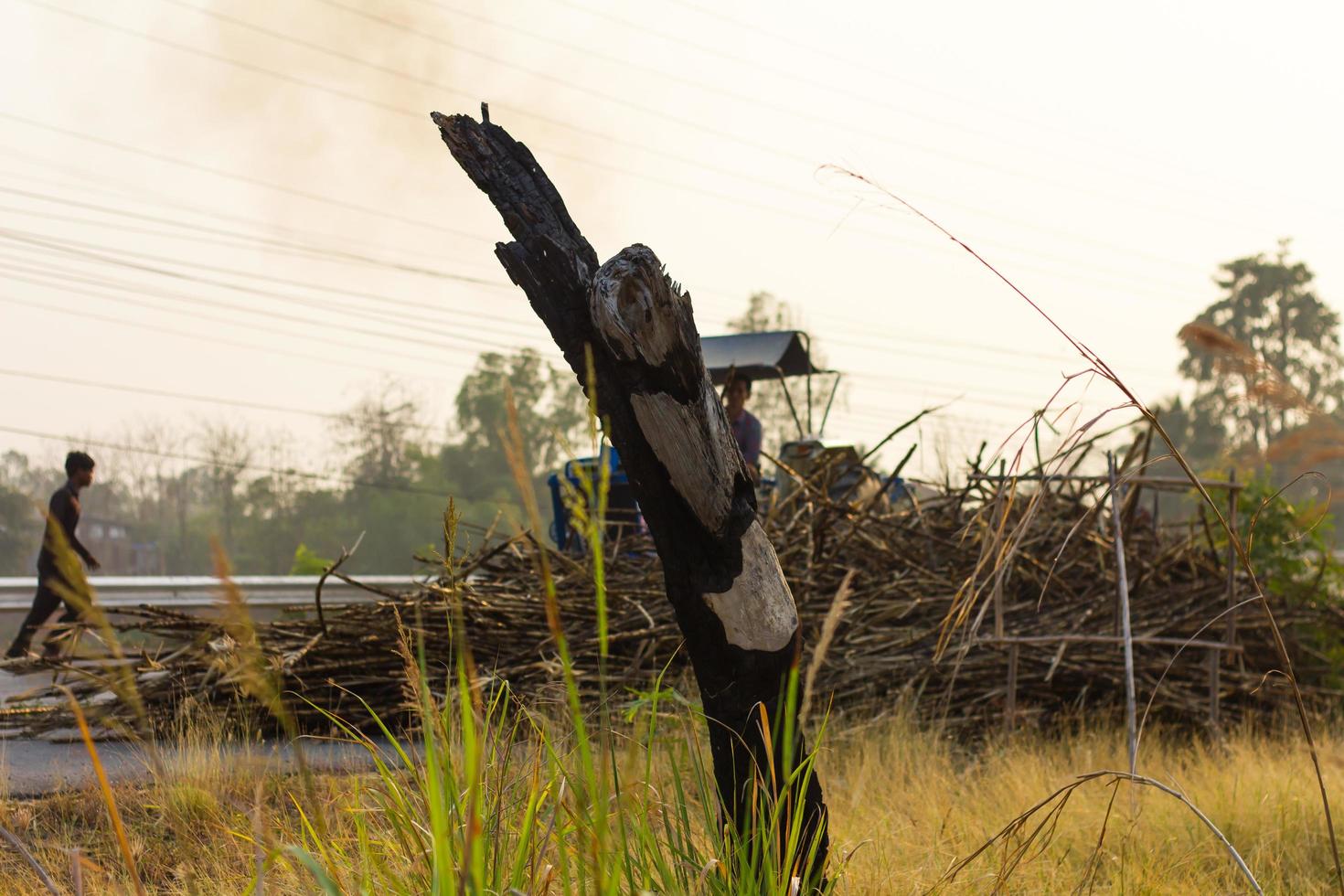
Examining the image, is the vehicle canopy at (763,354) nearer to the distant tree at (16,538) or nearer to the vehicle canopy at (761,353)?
the vehicle canopy at (761,353)

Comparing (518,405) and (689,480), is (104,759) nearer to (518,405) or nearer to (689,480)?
(689,480)

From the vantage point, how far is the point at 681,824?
2.76 m

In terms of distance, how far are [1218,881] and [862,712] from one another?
102 inches

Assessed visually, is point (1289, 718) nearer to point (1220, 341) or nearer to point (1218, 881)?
point (1218, 881)

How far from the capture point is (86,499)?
1810 inches

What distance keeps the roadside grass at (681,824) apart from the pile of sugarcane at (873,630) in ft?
2.00

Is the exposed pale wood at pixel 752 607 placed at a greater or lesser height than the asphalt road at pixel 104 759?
greater

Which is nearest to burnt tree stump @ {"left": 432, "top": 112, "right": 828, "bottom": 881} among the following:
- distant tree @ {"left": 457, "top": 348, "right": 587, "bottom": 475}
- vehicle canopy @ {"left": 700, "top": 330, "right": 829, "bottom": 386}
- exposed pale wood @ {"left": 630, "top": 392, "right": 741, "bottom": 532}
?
exposed pale wood @ {"left": 630, "top": 392, "right": 741, "bottom": 532}

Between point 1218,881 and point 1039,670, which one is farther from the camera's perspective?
point 1039,670

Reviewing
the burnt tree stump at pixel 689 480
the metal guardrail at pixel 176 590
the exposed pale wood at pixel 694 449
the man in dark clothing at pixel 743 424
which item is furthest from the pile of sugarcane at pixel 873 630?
the metal guardrail at pixel 176 590

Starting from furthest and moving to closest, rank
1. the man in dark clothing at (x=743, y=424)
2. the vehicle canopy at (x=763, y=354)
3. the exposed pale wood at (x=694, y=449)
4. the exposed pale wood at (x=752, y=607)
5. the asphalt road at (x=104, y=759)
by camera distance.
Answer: the vehicle canopy at (x=763, y=354) → the man in dark clothing at (x=743, y=424) → the asphalt road at (x=104, y=759) → the exposed pale wood at (x=752, y=607) → the exposed pale wood at (x=694, y=449)

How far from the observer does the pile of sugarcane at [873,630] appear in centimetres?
602

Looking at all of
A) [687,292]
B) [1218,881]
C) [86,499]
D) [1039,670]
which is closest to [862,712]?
[1039,670]

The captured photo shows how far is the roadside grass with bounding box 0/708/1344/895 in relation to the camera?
7.90 feet
